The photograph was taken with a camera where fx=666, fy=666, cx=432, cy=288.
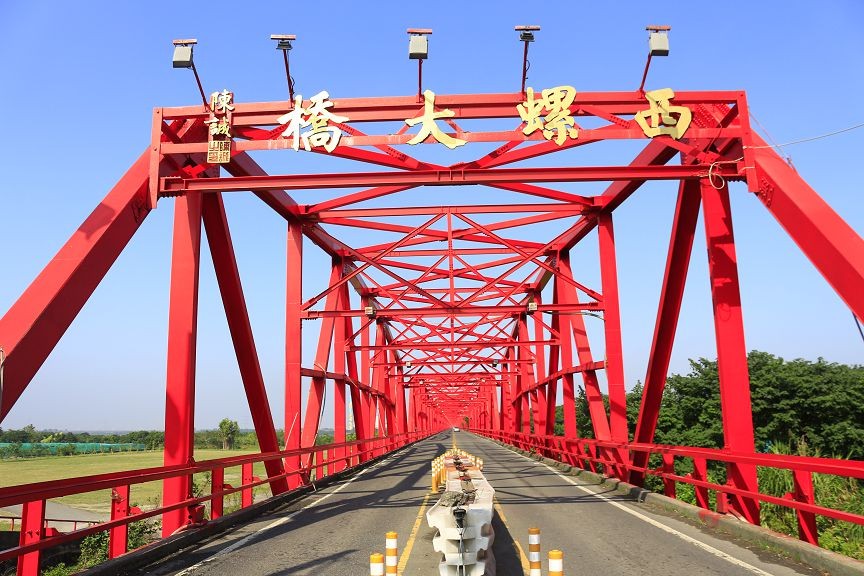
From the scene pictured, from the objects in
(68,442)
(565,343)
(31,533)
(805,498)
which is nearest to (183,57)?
(31,533)

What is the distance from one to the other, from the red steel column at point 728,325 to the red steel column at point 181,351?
29.2ft

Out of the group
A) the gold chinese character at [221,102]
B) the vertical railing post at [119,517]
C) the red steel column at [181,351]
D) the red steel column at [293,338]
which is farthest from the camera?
the red steel column at [293,338]

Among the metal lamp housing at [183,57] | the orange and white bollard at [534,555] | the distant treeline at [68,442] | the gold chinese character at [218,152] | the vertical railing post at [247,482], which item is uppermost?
the metal lamp housing at [183,57]

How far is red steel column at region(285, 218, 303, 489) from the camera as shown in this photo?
18.9m

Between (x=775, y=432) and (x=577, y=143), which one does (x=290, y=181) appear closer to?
(x=577, y=143)

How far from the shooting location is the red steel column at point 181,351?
34.8ft

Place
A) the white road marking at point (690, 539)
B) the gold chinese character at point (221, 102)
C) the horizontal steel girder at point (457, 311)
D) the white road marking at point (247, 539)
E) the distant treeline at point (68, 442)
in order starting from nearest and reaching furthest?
the white road marking at point (690, 539) < the white road marking at point (247, 539) < the gold chinese character at point (221, 102) < the horizontal steel girder at point (457, 311) < the distant treeline at point (68, 442)

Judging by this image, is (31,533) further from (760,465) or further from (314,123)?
(760,465)

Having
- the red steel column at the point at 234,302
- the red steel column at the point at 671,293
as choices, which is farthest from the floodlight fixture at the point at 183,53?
the red steel column at the point at 671,293

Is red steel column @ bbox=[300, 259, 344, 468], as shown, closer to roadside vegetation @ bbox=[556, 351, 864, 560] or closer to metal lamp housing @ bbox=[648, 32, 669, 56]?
metal lamp housing @ bbox=[648, 32, 669, 56]

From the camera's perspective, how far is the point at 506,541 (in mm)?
9570

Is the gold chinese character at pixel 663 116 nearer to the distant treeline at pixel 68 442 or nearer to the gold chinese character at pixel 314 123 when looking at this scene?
the gold chinese character at pixel 314 123

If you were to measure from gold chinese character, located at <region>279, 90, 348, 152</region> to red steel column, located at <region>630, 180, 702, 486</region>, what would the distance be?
6.91 meters

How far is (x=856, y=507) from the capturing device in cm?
1402
